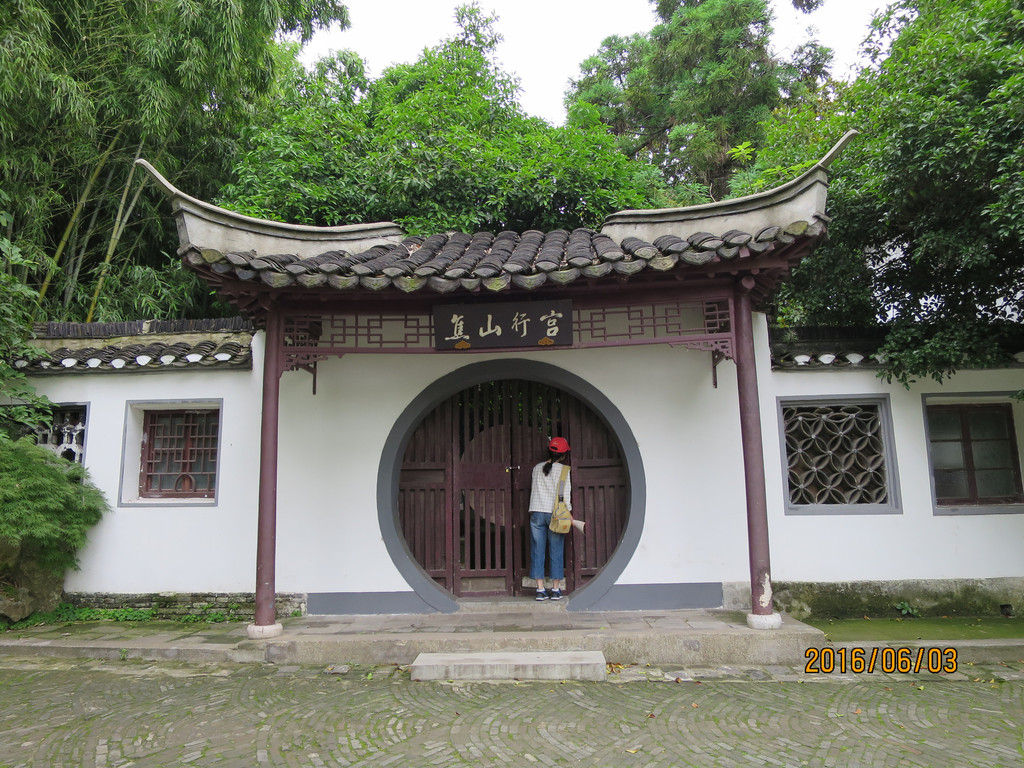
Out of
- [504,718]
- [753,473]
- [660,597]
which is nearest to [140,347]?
[504,718]

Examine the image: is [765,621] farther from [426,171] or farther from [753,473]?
[426,171]

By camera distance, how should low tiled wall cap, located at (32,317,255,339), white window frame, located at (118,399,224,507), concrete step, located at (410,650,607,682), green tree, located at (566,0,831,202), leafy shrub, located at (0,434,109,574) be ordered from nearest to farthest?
1. concrete step, located at (410,650,607,682)
2. leafy shrub, located at (0,434,109,574)
3. white window frame, located at (118,399,224,507)
4. low tiled wall cap, located at (32,317,255,339)
5. green tree, located at (566,0,831,202)

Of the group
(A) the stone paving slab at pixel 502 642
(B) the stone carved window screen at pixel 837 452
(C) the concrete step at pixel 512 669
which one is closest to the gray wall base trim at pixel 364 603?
(A) the stone paving slab at pixel 502 642

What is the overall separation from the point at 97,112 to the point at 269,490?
210 inches

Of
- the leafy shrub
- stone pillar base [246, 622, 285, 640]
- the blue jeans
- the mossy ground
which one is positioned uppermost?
→ the leafy shrub

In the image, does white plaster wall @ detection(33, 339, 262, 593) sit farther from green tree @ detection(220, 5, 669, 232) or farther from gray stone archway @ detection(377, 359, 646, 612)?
green tree @ detection(220, 5, 669, 232)

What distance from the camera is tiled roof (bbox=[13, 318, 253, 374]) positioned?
6.13 m

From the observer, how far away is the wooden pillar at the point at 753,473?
16.1ft

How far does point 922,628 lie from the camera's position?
16.9ft

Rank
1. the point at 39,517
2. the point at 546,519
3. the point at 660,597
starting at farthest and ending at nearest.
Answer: the point at 546,519 → the point at 660,597 → the point at 39,517

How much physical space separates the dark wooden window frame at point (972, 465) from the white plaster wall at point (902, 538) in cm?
7

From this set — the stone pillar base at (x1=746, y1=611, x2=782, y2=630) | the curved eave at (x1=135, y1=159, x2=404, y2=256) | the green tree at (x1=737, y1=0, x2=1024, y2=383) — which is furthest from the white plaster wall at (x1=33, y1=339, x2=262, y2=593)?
the green tree at (x1=737, y1=0, x2=1024, y2=383)

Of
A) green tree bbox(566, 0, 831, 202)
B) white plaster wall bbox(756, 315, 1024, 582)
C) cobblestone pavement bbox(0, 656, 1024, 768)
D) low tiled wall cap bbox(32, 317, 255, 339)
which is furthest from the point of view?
green tree bbox(566, 0, 831, 202)

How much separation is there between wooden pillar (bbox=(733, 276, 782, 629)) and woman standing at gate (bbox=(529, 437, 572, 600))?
5.27 ft
